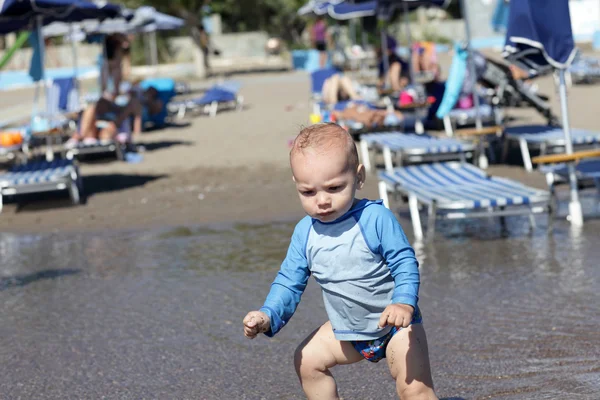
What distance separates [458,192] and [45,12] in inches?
281

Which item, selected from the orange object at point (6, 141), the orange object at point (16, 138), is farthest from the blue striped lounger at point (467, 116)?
the orange object at point (6, 141)

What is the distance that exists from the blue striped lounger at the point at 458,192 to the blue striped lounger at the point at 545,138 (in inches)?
84.9

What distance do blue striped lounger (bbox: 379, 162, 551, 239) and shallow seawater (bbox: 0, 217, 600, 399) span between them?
Result: 0.79 ft

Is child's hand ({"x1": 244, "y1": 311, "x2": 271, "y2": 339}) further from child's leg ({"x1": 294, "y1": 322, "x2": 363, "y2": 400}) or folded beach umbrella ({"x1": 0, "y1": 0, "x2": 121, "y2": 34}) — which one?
folded beach umbrella ({"x1": 0, "y1": 0, "x2": 121, "y2": 34})

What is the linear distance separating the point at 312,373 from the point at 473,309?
2.61 m

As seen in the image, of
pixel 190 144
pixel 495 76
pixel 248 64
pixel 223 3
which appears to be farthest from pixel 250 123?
pixel 248 64

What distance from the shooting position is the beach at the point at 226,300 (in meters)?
4.80

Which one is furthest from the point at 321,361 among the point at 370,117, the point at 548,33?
the point at 370,117

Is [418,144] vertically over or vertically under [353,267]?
under

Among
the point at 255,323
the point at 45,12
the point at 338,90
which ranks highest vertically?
the point at 45,12

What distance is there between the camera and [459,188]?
8.62 metres

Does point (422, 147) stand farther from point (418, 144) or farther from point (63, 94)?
point (63, 94)

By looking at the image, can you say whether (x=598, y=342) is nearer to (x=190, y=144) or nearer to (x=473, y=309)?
(x=473, y=309)

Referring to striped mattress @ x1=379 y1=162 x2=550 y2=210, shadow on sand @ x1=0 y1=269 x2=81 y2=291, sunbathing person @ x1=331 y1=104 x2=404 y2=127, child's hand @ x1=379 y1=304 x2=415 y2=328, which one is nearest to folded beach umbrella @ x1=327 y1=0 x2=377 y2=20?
sunbathing person @ x1=331 y1=104 x2=404 y2=127
